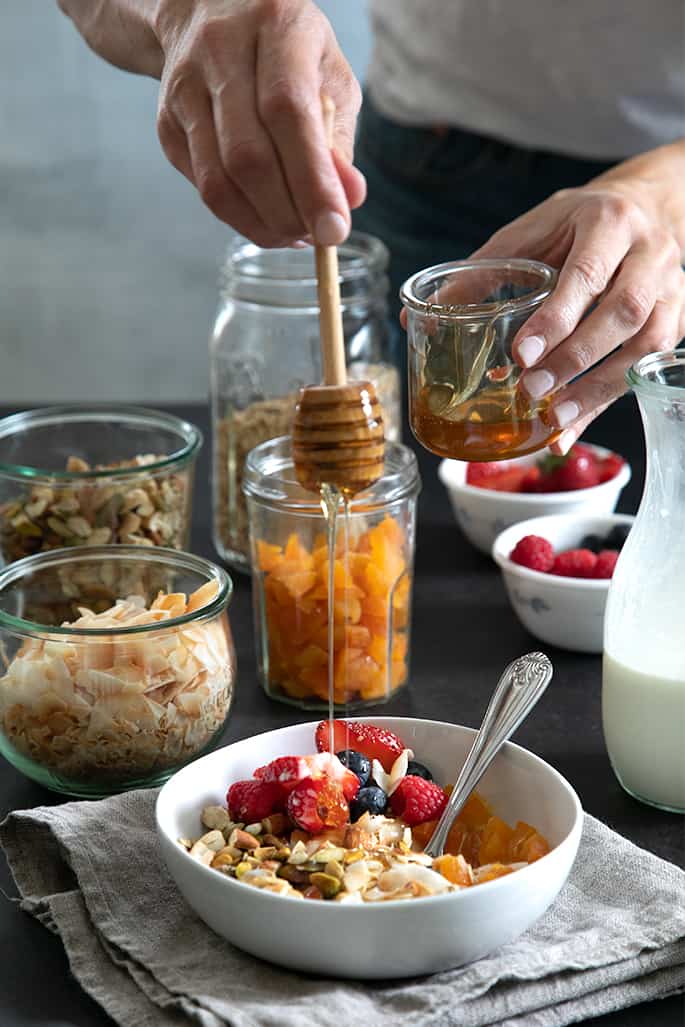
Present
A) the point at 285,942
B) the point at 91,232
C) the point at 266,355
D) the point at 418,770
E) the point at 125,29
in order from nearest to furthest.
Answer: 1. the point at 285,942
2. the point at 418,770
3. the point at 125,29
4. the point at 266,355
5. the point at 91,232

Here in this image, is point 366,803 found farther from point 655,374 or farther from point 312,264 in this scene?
point 312,264

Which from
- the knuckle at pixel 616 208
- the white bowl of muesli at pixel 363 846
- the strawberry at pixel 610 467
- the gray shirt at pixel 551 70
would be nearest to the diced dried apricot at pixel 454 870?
the white bowl of muesli at pixel 363 846

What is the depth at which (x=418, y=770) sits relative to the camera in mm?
1131

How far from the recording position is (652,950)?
0.97 metres

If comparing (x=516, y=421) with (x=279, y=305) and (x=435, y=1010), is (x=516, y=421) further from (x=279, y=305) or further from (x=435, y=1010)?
(x=279, y=305)

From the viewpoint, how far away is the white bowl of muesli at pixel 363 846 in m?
0.90

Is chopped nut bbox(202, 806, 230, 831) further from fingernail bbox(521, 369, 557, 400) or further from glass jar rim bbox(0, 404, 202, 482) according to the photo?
glass jar rim bbox(0, 404, 202, 482)

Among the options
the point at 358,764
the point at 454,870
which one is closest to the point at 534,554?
the point at 358,764

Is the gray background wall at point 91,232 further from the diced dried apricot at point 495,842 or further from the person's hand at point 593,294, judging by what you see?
the diced dried apricot at point 495,842

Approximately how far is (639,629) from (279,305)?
0.71 metres

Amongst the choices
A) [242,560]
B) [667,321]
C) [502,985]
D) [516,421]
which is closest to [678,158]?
[667,321]

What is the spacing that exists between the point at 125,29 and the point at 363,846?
35.1 inches

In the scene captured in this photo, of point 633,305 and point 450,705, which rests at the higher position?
point 633,305

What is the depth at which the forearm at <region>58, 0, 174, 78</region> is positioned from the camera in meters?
1.40
